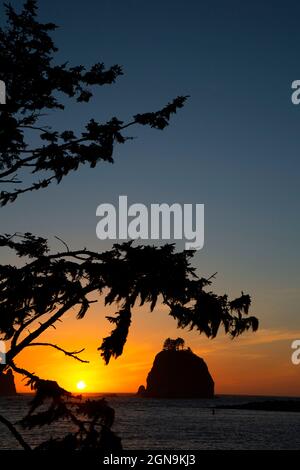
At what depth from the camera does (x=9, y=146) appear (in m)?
8.88

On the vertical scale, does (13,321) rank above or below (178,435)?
above

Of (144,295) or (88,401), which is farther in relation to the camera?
(88,401)

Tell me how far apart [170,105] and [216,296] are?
376 cm

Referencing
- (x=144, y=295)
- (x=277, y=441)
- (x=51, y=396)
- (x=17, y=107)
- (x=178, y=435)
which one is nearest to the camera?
(x=144, y=295)

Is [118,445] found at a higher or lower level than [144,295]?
lower

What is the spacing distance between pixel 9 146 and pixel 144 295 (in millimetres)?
4201

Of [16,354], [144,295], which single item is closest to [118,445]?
[16,354]

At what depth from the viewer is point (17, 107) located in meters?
9.20

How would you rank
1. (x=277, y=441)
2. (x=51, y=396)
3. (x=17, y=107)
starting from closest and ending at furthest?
(x=51, y=396), (x=17, y=107), (x=277, y=441)

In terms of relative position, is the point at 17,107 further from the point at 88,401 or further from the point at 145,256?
the point at 88,401

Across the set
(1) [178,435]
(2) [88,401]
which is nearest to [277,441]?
(1) [178,435]

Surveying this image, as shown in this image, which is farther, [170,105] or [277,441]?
[277,441]
